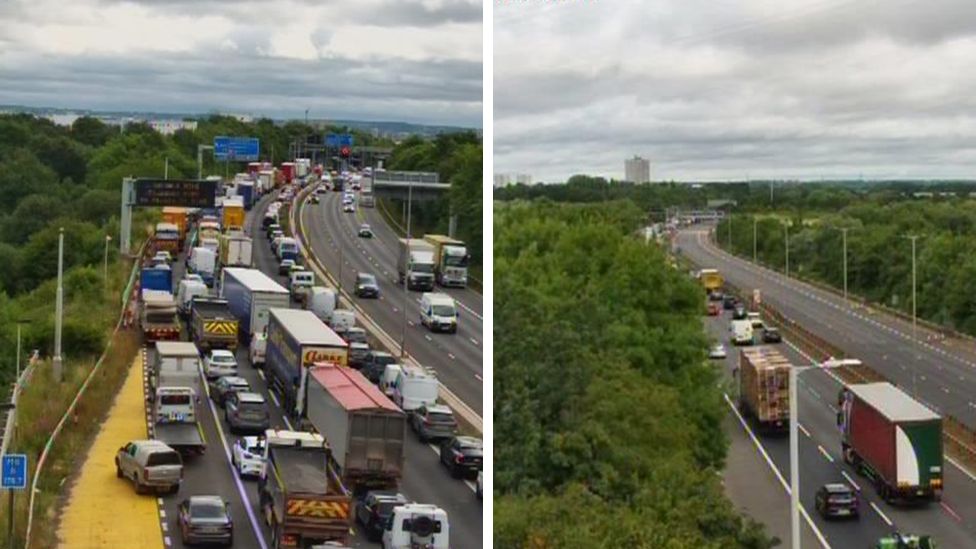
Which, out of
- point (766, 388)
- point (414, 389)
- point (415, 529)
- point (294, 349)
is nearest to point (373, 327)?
point (294, 349)

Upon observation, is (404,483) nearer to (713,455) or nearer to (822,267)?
(713,455)

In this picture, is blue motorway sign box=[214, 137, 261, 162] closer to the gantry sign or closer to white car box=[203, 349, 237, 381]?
the gantry sign

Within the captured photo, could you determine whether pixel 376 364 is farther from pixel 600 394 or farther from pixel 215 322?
pixel 600 394

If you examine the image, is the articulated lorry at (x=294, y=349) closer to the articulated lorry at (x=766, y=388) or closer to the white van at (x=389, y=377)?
the white van at (x=389, y=377)

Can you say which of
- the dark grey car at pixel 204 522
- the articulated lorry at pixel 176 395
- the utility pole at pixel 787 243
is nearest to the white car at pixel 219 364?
the articulated lorry at pixel 176 395

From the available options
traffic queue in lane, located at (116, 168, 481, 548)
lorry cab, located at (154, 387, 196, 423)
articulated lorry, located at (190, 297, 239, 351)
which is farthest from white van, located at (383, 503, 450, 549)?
articulated lorry, located at (190, 297, 239, 351)
